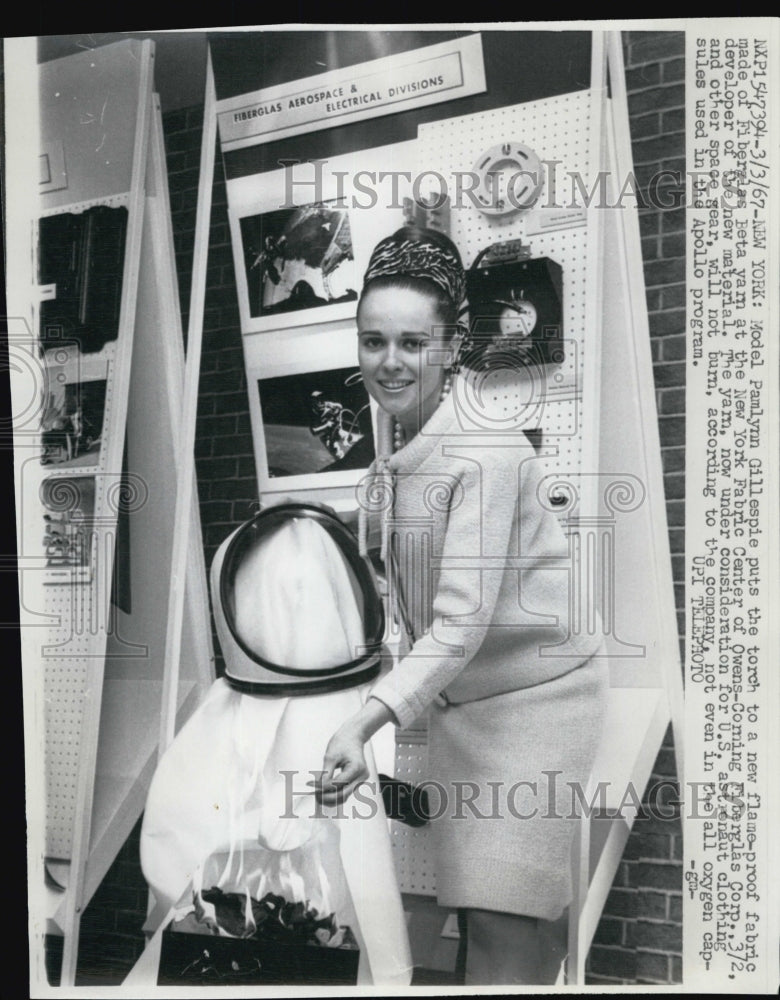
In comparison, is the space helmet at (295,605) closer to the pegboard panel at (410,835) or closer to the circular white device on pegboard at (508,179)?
the pegboard panel at (410,835)

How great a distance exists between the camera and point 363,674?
8.95 ft

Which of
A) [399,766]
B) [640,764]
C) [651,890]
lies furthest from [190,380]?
[651,890]

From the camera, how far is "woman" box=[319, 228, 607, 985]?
2674 mm

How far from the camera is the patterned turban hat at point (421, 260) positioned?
2.70 m

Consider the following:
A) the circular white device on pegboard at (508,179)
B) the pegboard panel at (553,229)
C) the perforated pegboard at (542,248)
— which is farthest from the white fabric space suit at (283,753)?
the circular white device on pegboard at (508,179)

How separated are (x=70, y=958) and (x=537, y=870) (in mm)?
1212

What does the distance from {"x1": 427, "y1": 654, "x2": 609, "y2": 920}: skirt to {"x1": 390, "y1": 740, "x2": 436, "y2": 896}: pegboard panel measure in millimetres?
35

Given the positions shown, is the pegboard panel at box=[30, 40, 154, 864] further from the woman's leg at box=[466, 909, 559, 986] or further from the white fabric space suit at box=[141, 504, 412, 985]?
the woman's leg at box=[466, 909, 559, 986]

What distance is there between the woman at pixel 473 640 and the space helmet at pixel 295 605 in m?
0.10

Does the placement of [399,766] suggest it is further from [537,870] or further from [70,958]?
[70,958]

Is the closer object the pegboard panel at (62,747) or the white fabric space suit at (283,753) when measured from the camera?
the white fabric space suit at (283,753)

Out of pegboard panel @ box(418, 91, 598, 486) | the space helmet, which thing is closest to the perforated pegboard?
pegboard panel @ box(418, 91, 598, 486)

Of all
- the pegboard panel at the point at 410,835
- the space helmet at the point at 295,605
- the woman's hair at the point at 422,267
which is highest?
the woman's hair at the point at 422,267

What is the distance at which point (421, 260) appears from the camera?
2709 mm
